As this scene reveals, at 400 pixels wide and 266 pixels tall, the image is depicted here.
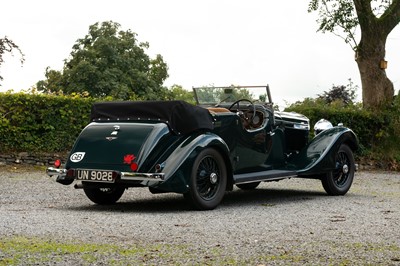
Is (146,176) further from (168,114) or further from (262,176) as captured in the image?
(262,176)

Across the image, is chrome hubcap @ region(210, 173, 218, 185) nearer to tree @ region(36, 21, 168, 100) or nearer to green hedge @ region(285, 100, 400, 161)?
green hedge @ region(285, 100, 400, 161)

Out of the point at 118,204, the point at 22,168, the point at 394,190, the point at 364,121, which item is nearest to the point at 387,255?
the point at 118,204

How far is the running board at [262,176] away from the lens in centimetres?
1114

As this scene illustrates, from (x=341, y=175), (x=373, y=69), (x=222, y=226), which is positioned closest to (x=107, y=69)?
(x=373, y=69)

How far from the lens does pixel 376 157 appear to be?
23.0m

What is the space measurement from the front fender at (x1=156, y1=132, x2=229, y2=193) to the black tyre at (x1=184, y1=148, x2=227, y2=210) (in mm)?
77

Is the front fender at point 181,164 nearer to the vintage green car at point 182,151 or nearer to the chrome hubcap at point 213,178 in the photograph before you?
the vintage green car at point 182,151

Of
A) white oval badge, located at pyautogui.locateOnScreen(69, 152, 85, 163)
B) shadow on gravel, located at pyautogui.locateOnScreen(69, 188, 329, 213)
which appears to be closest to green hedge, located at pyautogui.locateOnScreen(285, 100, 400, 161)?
shadow on gravel, located at pyautogui.locateOnScreen(69, 188, 329, 213)

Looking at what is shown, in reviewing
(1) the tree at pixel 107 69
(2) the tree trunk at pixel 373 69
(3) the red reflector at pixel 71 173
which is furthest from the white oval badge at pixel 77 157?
(1) the tree at pixel 107 69

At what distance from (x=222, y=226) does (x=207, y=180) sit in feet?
5.66

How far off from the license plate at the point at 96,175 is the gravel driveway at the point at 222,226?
1.41 ft

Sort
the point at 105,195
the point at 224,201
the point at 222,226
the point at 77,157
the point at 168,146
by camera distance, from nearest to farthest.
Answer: the point at 222,226
the point at 168,146
the point at 77,157
the point at 105,195
the point at 224,201

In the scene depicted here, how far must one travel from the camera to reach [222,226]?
880 centimetres

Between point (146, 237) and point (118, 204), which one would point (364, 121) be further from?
point (146, 237)
